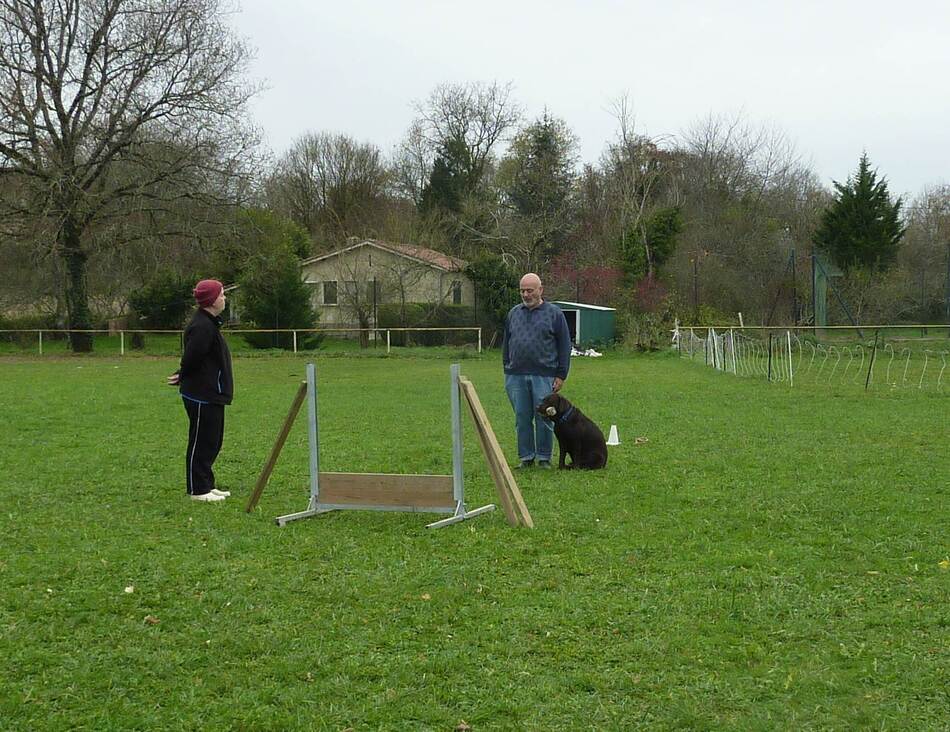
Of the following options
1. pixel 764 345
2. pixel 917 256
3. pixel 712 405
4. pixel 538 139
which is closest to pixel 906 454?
pixel 712 405

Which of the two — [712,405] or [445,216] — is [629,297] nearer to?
[445,216]

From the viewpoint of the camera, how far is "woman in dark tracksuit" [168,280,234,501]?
6605mm

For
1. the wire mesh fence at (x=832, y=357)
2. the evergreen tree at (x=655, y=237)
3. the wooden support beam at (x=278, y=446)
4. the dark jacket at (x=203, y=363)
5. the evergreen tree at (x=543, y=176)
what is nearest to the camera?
the wooden support beam at (x=278, y=446)

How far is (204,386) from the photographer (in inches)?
261

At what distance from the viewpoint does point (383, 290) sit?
31812 mm

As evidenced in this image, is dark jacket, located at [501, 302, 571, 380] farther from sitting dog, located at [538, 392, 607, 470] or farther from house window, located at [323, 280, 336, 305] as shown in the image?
house window, located at [323, 280, 336, 305]

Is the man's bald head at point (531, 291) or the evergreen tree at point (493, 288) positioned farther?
the evergreen tree at point (493, 288)

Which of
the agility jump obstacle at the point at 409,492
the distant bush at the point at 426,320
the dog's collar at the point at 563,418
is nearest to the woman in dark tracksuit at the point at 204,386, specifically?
the agility jump obstacle at the point at 409,492

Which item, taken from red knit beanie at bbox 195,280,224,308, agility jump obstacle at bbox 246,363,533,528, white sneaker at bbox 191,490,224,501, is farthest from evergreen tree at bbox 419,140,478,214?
agility jump obstacle at bbox 246,363,533,528

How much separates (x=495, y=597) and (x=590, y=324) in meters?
25.5

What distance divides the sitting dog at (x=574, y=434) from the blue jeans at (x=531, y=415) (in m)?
0.12

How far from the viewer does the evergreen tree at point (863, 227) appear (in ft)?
109

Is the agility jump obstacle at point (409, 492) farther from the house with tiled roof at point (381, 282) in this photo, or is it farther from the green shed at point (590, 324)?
the house with tiled roof at point (381, 282)

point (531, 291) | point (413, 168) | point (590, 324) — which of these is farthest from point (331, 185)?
point (531, 291)
